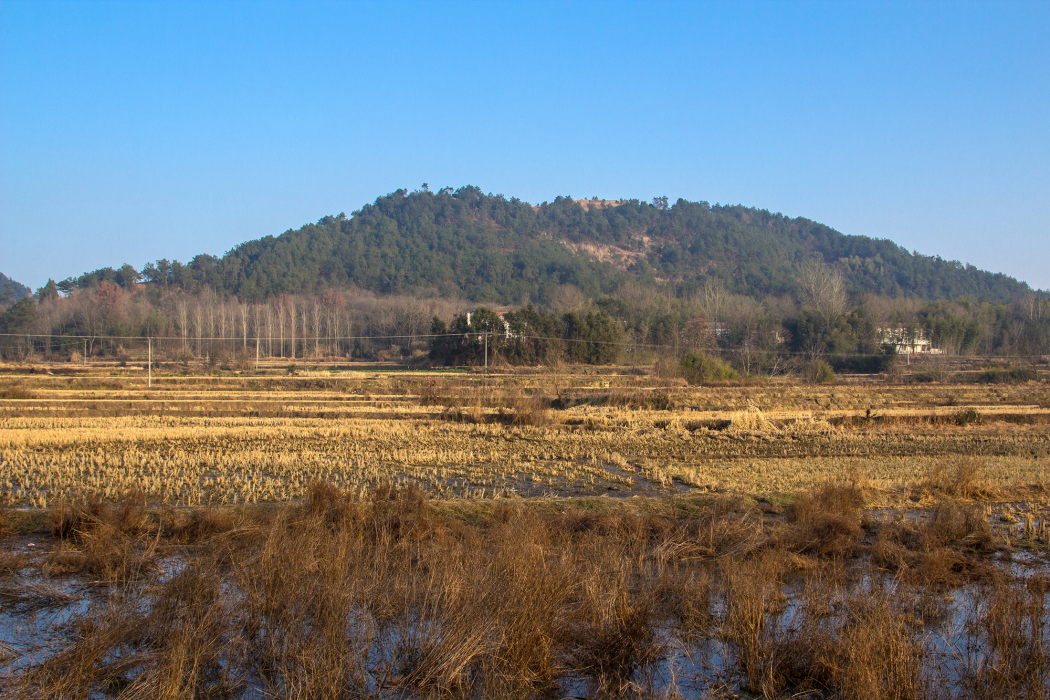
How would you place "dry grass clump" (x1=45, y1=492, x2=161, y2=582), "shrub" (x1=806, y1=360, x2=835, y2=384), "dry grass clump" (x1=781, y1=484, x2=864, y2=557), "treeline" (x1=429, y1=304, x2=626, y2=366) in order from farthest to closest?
Result: "treeline" (x1=429, y1=304, x2=626, y2=366), "shrub" (x1=806, y1=360, x2=835, y2=384), "dry grass clump" (x1=781, y1=484, x2=864, y2=557), "dry grass clump" (x1=45, y1=492, x2=161, y2=582)

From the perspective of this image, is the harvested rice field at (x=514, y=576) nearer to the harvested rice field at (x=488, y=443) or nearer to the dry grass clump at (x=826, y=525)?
the dry grass clump at (x=826, y=525)

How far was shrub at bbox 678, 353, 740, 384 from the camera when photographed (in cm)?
6097

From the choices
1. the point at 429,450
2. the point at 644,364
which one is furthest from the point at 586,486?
the point at 644,364

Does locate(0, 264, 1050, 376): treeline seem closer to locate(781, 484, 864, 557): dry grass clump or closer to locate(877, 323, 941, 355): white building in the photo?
locate(877, 323, 941, 355): white building

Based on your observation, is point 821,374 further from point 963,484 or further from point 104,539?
point 104,539

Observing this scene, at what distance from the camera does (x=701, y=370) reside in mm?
61812

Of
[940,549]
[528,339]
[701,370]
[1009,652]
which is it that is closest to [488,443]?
Answer: [940,549]

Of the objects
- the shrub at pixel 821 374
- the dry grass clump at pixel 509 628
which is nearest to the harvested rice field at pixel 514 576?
the dry grass clump at pixel 509 628

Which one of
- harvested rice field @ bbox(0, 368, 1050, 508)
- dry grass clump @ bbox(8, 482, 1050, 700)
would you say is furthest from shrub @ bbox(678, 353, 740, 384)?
dry grass clump @ bbox(8, 482, 1050, 700)

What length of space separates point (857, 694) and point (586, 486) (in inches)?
433

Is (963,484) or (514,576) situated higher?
(514,576)

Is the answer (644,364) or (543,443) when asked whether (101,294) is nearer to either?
(644,364)

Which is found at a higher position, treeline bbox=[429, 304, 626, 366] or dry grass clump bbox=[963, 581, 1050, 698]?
treeline bbox=[429, 304, 626, 366]

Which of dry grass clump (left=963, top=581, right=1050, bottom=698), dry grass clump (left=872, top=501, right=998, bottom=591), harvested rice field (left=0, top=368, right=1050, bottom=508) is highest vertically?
dry grass clump (left=963, top=581, right=1050, bottom=698)
